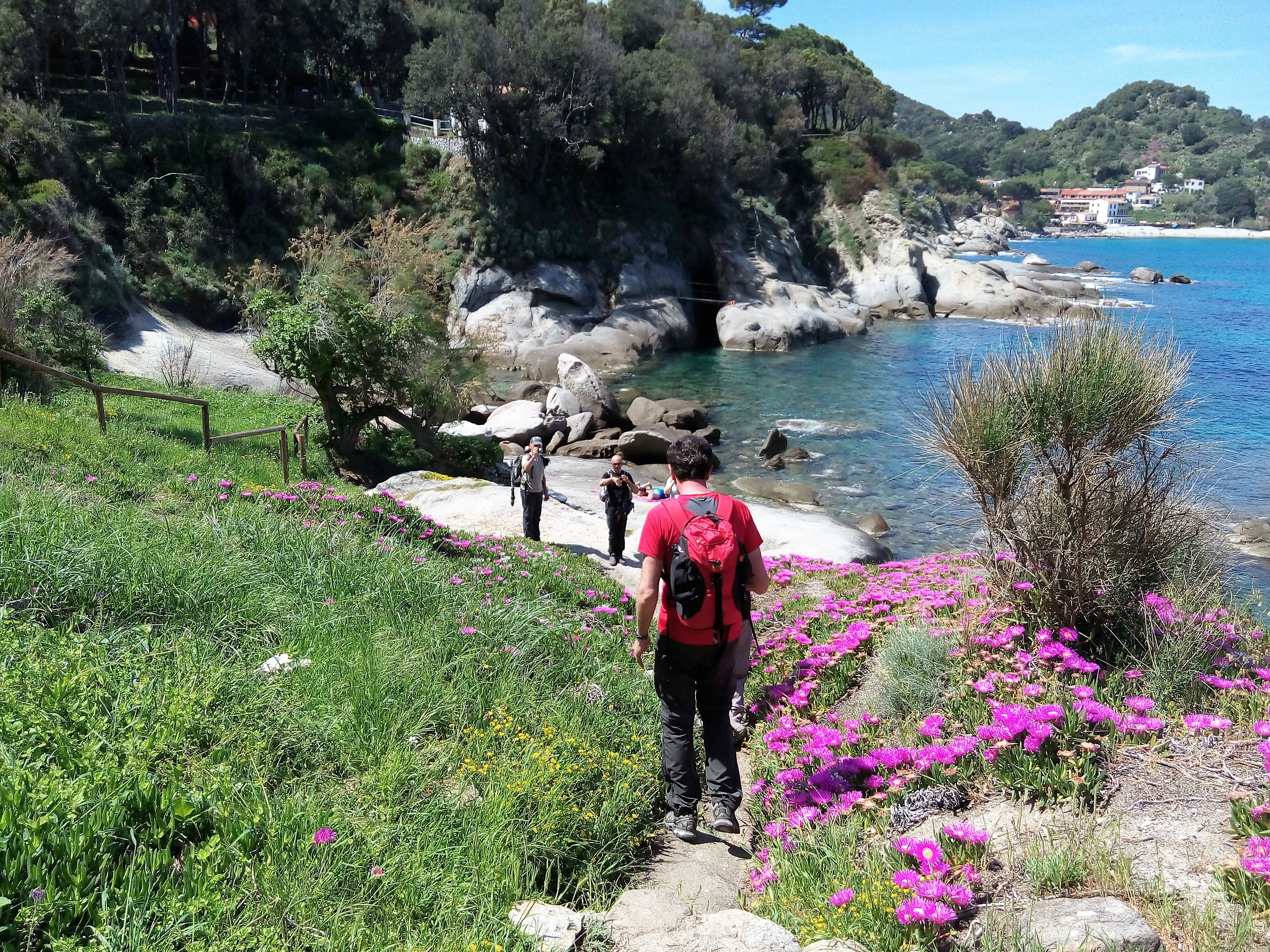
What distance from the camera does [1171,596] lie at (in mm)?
6066

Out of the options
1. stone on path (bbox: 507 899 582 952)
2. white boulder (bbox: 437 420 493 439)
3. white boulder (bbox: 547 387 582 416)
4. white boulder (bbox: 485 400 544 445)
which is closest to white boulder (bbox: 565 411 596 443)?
white boulder (bbox: 547 387 582 416)

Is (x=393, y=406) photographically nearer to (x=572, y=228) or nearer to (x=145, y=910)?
(x=145, y=910)

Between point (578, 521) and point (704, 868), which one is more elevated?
point (704, 868)

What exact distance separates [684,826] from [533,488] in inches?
301

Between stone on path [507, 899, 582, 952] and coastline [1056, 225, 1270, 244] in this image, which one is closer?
stone on path [507, 899, 582, 952]

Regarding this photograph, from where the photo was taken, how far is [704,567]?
4348mm

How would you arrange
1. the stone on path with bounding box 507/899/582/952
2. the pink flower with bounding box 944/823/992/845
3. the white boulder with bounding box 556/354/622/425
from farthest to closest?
the white boulder with bounding box 556/354/622/425, the pink flower with bounding box 944/823/992/845, the stone on path with bounding box 507/899/582/952

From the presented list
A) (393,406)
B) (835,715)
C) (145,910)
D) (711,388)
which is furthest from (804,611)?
(711,388)

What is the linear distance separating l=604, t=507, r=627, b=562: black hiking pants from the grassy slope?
3.56m

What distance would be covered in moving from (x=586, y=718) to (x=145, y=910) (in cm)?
277

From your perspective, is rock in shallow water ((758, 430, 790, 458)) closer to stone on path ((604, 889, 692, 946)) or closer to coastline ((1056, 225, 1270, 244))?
stone on path ((604, 889, 692, 946))

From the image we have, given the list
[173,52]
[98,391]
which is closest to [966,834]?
[98,391]

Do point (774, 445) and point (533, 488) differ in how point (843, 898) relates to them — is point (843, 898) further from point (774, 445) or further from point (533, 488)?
point (774, 445)

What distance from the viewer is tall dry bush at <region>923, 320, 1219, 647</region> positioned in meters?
5.98
